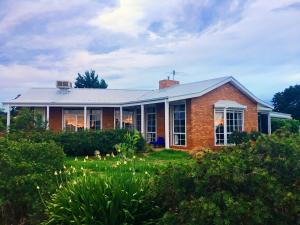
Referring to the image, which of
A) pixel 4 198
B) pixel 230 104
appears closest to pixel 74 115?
pixel 230 104

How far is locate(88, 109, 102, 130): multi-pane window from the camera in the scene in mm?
27553

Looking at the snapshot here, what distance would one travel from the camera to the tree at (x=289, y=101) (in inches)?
1711

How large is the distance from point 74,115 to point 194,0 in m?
14.9

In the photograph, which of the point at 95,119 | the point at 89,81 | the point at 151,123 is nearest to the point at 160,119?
the point at 151,123

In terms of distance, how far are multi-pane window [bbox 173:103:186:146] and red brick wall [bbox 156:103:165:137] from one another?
4.65 feet

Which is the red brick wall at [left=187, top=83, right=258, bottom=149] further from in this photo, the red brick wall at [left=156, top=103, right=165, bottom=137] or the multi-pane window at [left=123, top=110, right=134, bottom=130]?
the multi-pane window at [left=123, top=110, right=134, bottom=130]

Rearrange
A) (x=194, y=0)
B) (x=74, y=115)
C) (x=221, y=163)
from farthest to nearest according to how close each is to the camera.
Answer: (x=74, y=115) → (x=194, y=0) → (x=221, y=163)

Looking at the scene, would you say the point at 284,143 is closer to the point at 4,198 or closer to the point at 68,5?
the point at 4,198

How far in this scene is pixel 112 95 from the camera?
29.7 metres

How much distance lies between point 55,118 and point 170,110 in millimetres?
9306

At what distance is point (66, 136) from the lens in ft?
58.7

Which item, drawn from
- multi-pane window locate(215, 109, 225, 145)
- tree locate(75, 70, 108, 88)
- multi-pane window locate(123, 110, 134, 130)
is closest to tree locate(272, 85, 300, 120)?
multi-pane window locate(123, 110, 134, 130)

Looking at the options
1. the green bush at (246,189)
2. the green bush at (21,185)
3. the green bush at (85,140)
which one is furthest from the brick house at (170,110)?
the green bush at (246,189)

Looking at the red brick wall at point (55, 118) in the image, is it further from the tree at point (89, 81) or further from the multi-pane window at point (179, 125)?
the tree at point (89, 81)
